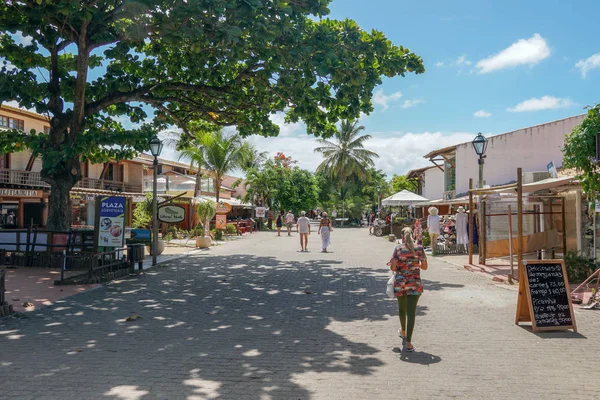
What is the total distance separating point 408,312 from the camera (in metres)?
6.12

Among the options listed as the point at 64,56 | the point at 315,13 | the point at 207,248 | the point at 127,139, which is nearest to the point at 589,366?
the point at 315,13

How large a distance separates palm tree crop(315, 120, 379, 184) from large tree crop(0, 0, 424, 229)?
130 ft

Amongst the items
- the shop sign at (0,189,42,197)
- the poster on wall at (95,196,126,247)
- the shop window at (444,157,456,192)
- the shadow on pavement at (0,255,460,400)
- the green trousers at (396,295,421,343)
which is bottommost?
the shadow on pavement at (0,255,460,400)

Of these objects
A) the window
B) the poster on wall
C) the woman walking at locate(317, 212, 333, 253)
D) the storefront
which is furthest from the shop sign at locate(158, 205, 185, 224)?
the window

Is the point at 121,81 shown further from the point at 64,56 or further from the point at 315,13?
the point at 315,13

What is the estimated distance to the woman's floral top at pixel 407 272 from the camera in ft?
20.2

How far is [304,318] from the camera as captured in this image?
7.77 m

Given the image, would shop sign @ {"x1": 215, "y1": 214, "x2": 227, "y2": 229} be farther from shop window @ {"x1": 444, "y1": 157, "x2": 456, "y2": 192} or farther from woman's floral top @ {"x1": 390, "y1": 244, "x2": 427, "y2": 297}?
woman's floral top @ {"x1": 390, "y1": 244, "x2": 427, "y2": 297}

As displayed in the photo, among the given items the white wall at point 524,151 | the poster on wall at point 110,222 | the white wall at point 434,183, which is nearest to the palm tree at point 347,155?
the white wall at point 434,183

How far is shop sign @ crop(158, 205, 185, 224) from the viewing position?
61.3 feet

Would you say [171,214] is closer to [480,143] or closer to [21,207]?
[480,143]

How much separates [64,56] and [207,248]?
993 cm

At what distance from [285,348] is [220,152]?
29.9 m

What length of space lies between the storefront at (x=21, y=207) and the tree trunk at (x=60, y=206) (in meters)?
11.8
